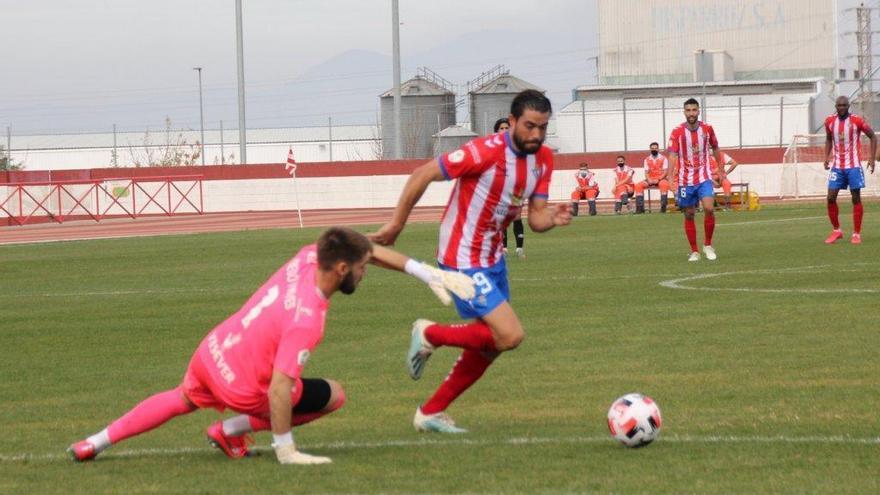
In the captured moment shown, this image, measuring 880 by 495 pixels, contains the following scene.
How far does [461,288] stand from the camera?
24.7 ft

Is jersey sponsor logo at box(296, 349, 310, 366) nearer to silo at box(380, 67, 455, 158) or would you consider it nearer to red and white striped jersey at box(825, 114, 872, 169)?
red and white striped jersey at box(825, 114, 872, 169)

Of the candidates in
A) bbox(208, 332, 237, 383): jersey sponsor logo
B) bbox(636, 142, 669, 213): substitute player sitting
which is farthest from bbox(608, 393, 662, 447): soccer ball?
bbox(636, 142, 669, 213): substitute player sitting

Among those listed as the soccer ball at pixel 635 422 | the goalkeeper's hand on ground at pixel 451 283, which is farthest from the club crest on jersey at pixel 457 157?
the soccer ball at pixel 635 422

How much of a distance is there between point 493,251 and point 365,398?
1.82 meters

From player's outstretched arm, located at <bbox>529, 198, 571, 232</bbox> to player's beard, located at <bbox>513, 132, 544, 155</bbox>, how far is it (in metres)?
0.36

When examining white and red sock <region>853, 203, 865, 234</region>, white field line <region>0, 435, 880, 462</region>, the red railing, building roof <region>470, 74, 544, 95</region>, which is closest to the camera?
white field line <region>0, 435, 880, 462</region>

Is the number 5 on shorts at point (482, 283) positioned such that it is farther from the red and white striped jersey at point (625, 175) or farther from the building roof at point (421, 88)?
the building roof at point (421, 88)

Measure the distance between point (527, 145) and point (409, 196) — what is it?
0.74 meters

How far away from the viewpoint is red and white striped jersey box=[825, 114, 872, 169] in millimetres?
23406

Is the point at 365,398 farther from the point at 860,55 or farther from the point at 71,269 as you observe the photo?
the point at 860,55

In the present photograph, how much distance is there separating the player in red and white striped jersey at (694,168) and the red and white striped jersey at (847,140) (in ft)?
9.07

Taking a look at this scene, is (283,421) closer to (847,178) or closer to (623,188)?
(847,178)

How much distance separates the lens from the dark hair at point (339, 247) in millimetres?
7332

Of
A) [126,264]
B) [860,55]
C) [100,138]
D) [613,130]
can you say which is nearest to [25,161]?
[100,138]
